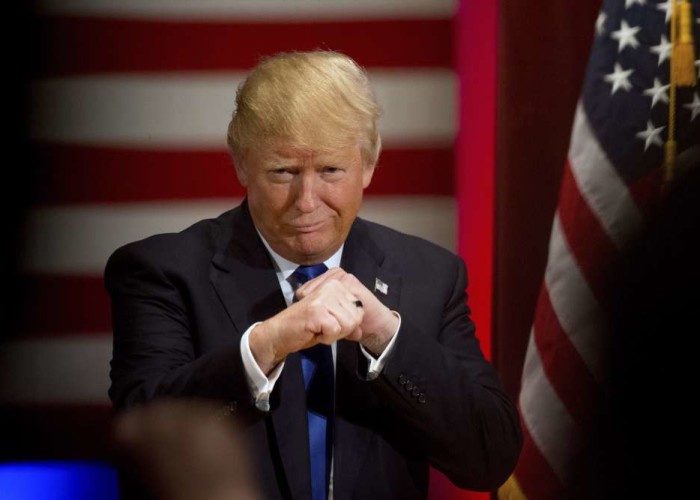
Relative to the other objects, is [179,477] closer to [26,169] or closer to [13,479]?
[13,479]

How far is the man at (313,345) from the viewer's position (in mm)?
1450

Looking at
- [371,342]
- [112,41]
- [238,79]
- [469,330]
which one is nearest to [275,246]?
[371,342]

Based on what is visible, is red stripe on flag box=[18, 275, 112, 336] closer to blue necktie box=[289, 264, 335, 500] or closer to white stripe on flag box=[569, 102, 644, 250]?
blue necktie box=[289, 264, 335, 500]

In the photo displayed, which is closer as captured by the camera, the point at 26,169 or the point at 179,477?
the point at 179,477

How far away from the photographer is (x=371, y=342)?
1451mm

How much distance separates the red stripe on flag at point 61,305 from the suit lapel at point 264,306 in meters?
0.54

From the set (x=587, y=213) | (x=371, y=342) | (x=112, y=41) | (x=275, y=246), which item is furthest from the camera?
(x=112, y=41)

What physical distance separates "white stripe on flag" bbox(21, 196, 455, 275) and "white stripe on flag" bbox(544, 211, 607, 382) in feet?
1.13

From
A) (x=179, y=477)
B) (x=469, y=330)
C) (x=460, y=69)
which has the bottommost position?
(x=179, y=477)

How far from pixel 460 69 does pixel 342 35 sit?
257 mm

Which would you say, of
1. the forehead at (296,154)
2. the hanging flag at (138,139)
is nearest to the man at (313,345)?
the forehead at (296,154)

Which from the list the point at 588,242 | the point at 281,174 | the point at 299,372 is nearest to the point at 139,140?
the point at 281,174

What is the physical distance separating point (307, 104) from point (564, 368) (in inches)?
30.5

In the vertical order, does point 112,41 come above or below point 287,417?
above
